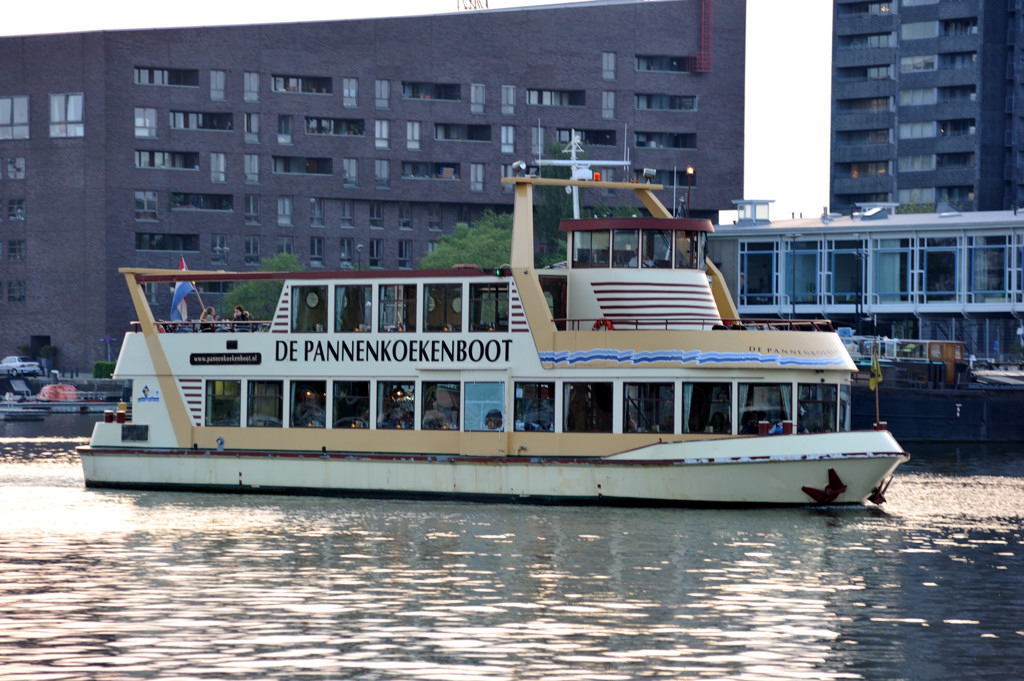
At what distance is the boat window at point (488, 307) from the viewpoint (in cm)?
3394

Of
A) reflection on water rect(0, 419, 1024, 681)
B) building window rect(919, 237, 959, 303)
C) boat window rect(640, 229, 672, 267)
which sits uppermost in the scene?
building window rect(919, 237, 959, 303)

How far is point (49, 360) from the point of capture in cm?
10750

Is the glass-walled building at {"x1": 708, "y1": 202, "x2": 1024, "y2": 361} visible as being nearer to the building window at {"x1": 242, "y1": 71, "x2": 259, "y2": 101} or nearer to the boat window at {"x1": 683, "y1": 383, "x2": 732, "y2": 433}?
the building window at {"x1": 242, "y1": 71, "x2": 259, "y2": 101}

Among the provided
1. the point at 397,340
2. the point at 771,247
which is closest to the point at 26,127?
the point at 771,247

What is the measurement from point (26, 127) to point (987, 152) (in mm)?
78987

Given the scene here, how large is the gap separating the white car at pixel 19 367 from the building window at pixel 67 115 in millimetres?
16517

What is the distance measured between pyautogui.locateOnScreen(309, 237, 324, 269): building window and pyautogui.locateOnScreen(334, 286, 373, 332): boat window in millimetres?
77642

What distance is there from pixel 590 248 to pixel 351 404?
6.72m

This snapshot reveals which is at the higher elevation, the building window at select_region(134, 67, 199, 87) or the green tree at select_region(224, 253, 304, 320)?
the building window at select_region(134, 67, 199, 87)

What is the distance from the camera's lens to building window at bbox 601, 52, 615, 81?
116062 mm

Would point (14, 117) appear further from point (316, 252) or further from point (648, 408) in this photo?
point (648, 408)

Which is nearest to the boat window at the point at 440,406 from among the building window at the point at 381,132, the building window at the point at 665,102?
the building window at the point at 381,132

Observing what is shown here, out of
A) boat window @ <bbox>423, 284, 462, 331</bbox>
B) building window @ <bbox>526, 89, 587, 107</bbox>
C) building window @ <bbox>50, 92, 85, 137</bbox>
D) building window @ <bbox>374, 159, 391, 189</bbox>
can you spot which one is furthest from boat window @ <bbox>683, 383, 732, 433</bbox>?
building window @ <bbox>526, 89, 587, 107</bbox>

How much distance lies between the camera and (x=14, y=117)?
109 meters
